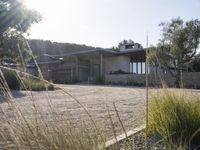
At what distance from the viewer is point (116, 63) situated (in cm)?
4128

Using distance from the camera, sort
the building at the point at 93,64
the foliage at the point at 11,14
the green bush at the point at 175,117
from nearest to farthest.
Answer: the green bush at the point at 175,117, the foliage at the point at 11,14, the building at the point at 93,64

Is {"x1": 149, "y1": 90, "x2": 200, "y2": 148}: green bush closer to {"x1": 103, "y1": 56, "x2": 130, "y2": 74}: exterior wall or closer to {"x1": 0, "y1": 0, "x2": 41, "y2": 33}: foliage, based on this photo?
{"x1": 0, "y1": 0, "x2": 41, "y2": 33}: foliage

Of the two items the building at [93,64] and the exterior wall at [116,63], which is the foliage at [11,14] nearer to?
the building at [93,64]

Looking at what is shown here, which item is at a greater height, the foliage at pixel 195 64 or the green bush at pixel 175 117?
the foliage at pixel 195 64

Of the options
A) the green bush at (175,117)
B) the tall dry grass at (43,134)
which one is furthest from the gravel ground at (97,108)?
the green bush at (175,117)

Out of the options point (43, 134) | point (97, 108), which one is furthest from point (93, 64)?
point (43, 134)

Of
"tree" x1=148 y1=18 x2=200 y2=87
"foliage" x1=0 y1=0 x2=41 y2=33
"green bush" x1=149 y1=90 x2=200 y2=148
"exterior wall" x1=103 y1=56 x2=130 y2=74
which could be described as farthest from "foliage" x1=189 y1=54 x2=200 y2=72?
"green bush" x1=149 y1=90 x2=200 y2=148

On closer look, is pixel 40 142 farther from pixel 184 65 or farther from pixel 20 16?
pixel 184 65

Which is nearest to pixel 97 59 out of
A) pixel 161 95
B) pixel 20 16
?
pixel 20 16

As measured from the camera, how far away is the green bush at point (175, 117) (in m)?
4.05

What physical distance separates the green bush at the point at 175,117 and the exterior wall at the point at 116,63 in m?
36.3

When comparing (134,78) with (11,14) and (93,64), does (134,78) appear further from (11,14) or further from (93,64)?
(11,14)

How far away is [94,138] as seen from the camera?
247 cm

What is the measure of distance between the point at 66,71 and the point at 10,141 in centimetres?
3772
